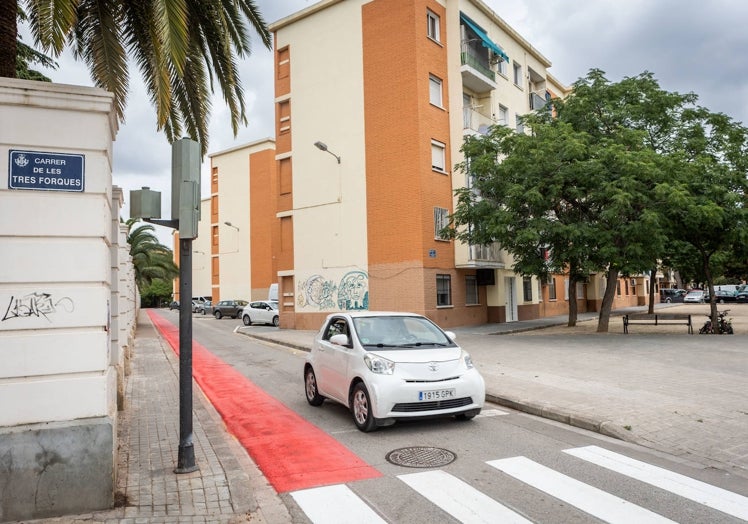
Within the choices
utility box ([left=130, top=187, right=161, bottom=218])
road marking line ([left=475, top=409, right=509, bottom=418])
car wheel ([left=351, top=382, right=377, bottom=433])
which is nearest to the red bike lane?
car wheel ([left=351, top=382, right=377, bottom=433])

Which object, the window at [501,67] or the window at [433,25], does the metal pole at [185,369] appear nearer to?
the window at [433,25]

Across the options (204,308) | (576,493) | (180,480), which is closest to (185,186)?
(180,480)

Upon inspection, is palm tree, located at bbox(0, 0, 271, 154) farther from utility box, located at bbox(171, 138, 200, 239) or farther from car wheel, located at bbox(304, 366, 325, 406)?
car wheel, located at bbox(304, 366, 325, 406)

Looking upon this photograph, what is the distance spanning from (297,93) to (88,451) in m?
26.2

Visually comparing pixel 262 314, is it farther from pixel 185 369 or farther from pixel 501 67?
pixel 185 369

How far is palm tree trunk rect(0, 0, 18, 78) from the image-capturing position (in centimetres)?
653

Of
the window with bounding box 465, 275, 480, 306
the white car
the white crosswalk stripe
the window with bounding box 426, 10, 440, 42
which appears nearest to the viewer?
the white crosswalk stripe

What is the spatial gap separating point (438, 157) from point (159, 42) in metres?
19.7

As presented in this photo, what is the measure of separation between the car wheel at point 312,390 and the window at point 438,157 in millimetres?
17192

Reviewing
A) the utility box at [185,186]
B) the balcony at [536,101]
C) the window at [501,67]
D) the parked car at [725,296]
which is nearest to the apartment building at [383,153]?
the window at [501,67]

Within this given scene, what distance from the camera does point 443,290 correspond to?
24.9 m

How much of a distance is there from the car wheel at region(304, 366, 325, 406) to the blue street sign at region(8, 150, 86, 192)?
512cm

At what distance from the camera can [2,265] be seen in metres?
4.40

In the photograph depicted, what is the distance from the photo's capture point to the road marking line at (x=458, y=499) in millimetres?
4406
